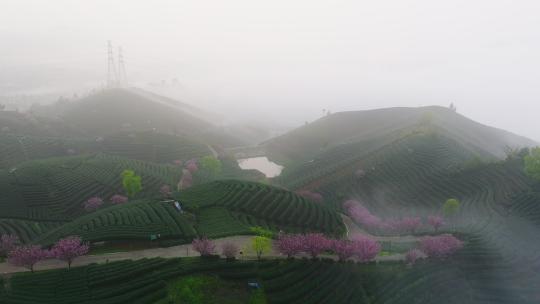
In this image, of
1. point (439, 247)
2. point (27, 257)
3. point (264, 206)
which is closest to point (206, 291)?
point (27, 257)

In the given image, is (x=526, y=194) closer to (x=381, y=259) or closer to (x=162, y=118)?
(x=381, y=259)

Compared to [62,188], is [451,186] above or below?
above

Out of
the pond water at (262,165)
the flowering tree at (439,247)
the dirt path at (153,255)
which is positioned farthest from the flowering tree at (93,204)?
the flowering tree at (439,247)

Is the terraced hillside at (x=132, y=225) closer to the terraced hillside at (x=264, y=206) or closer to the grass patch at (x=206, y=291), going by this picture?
the terraced hillside at (x=264, y=206)

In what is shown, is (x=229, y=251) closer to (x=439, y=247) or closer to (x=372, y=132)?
(x=439, y=247)

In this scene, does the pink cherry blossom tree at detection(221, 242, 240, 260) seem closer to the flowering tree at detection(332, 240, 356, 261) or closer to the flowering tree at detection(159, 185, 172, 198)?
the flowering tree at detection(332, 240, 356, 261)

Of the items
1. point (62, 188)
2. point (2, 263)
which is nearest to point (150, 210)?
point (2, 263)

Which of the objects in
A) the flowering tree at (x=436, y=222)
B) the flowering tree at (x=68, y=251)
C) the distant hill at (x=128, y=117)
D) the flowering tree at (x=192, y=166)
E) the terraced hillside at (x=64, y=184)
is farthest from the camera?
the distant hill at (x=128, y=117)
